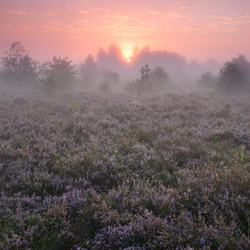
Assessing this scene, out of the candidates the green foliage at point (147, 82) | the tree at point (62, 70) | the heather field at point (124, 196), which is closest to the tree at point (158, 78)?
the green foliage at point (147, 82)

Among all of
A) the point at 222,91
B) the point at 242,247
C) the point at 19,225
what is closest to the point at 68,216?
the point at 19,225

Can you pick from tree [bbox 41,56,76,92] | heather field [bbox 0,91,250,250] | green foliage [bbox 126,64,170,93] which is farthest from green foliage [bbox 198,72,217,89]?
heather field [bbox 0,91,250,250]

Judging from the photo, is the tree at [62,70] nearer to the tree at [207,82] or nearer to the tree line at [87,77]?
the tree line at [87,77]

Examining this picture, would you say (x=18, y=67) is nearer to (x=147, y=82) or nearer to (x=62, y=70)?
(x=62, y=70)

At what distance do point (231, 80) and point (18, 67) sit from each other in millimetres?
26937

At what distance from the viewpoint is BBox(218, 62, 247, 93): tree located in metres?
21.4

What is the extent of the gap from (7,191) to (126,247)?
2.28 metres

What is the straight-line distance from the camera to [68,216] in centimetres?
284

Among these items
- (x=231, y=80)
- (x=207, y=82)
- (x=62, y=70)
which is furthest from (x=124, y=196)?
(x=207, y=82)

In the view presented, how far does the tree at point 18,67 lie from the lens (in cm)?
2898

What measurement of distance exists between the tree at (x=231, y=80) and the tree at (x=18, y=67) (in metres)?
23.6

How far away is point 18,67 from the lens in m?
29.4

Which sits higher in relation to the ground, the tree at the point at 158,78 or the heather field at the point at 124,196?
the tree at the point at 158,78

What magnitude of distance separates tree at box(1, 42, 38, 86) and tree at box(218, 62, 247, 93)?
23576 mm
